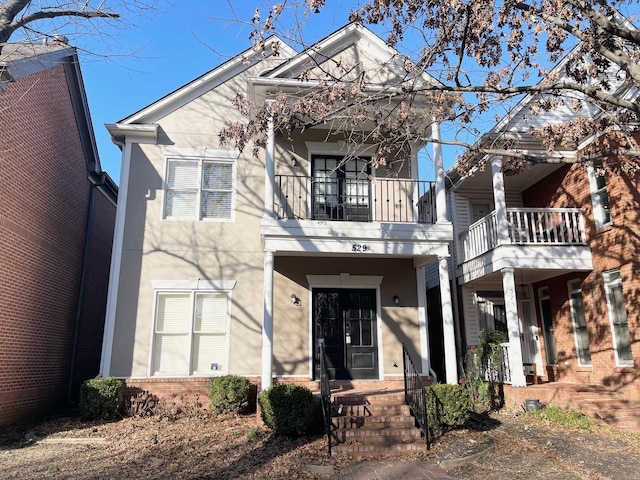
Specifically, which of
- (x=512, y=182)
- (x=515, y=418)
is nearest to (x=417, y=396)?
(x=515, y=418)

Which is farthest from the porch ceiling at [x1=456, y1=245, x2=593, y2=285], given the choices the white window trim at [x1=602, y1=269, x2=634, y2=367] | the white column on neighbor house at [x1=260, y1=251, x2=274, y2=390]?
the white column on neighbor house at [x1=260, y1=251, x2=274, y2=390]

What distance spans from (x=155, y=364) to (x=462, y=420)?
6.46 metres

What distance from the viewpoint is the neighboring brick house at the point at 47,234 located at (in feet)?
30.3

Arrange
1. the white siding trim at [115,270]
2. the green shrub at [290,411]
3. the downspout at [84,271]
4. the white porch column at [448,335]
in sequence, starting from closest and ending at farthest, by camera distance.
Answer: the green shrub at [290,411]
the white porch column at [448,335]
the white siding trim at [115,270]
the downspout at [84,271]

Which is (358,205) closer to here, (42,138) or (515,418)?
(515,418)

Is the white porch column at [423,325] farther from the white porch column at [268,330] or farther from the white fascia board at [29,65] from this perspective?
the white fascia board at [29,65]

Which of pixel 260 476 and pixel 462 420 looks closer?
pixel 260 476

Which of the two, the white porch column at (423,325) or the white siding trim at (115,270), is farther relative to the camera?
the white porch column at (423,325)

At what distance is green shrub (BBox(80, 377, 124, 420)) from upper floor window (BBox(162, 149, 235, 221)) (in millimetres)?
3854

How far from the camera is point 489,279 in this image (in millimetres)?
12562

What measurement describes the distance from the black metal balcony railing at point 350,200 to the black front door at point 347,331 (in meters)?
1.85

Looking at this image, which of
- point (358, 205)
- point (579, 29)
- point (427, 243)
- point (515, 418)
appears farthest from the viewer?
point (358, 205)

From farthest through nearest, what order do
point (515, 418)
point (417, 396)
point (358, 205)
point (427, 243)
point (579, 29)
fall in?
point (358, 205) < point (427, 243) < point (515, 418) < point (417, 396) < point (579, 29)

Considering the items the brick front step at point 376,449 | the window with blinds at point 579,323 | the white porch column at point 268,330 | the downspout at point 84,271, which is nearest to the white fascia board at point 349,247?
the white porch column at point 268,330
